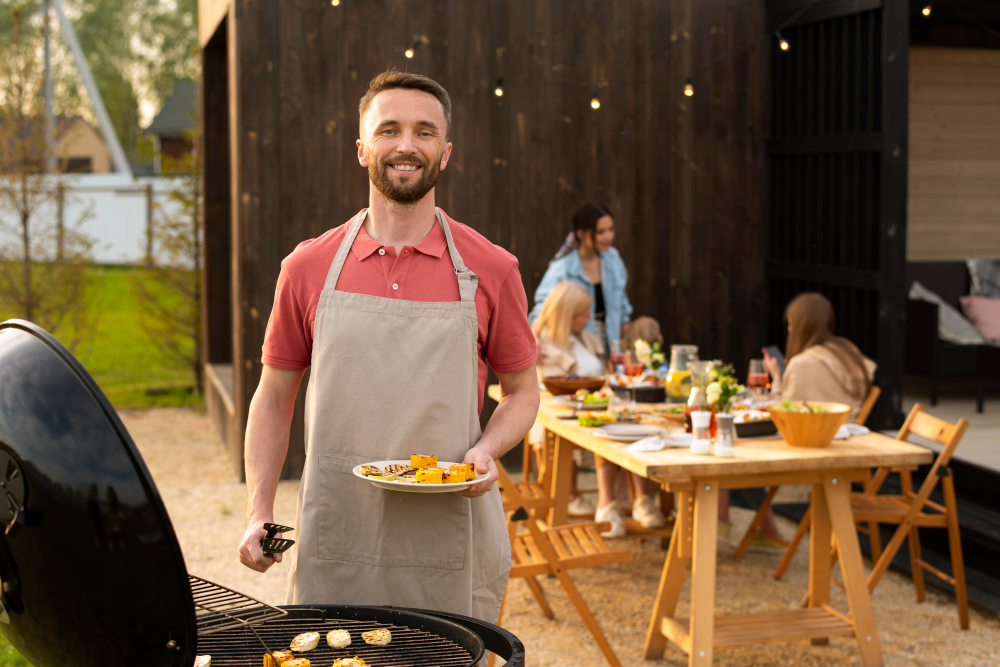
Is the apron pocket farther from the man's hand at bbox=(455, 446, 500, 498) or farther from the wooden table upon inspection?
the wooden table

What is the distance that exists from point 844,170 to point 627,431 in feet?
11.1

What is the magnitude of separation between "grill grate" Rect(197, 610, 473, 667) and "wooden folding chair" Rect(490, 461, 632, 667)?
1824mm

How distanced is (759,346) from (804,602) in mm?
3546

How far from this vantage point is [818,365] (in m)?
4.87

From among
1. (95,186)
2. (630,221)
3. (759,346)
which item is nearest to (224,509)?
(630,221)

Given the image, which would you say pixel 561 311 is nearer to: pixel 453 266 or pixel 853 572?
pixel 853 572

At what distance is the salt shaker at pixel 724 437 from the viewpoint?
3.79m

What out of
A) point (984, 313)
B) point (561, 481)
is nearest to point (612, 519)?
point (561, 481)

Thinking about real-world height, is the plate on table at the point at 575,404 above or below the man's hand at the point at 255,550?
below

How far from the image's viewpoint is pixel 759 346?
7891 mm

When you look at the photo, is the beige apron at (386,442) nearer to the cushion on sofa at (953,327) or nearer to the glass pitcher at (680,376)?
the glass pitcher at (680,376)

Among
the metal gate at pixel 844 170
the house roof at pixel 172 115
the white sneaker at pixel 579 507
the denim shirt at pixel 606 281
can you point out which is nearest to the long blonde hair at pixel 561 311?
the denim shirt at pixel 606 281

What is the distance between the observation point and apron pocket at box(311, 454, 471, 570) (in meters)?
2.15

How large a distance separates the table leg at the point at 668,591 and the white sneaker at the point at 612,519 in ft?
2.72
